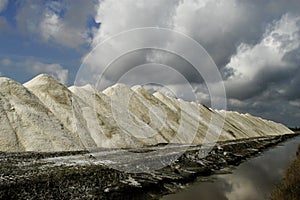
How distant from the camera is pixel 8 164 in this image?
2934cm

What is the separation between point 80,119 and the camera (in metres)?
58.2

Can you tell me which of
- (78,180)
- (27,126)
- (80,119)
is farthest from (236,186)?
(80,119)

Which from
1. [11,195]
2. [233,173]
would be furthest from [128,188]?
[233,173]

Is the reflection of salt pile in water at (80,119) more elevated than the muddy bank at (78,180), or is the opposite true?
the reflection of salt pile in water at (80,119)

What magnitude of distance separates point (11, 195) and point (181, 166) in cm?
2334

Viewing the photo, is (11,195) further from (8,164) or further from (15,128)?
(15,128)

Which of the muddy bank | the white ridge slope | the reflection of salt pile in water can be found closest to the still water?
the muddy bank

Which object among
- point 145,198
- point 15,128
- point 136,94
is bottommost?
point 145,198

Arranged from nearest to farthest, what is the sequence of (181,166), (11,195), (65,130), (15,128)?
1. (11,195)
2. (181,166)
3. (15,128)
4. (65,130)

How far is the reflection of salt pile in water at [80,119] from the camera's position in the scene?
152ft

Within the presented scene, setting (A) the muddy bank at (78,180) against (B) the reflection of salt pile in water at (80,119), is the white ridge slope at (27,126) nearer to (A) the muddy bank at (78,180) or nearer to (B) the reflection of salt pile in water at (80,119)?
(B) the reflection of salt pile in water at (80,119)

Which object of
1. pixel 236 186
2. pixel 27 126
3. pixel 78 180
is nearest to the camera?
pixel 78 180

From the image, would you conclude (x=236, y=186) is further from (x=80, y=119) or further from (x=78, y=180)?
(x=80, y=119)

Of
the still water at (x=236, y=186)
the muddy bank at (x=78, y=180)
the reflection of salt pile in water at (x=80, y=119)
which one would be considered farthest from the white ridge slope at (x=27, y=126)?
the still water at (x=236, y=186)
